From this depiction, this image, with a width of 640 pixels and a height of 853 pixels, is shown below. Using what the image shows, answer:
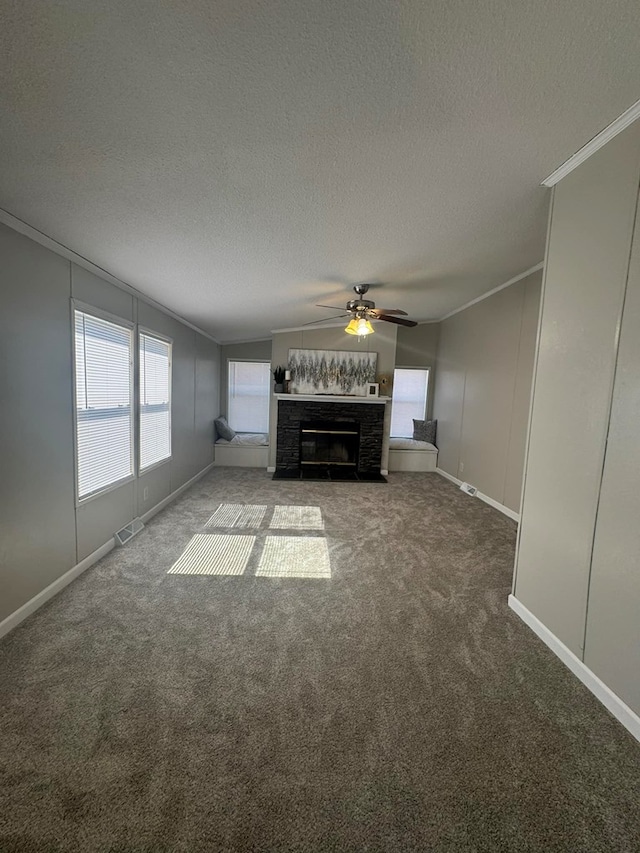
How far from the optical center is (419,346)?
676 centimetres

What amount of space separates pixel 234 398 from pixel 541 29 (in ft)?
21.1

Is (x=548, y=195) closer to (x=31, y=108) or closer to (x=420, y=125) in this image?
(x=420, y=125)

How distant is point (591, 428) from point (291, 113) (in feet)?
6.42

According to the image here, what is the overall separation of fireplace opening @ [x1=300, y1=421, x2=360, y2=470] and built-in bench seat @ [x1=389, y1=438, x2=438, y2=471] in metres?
0.75

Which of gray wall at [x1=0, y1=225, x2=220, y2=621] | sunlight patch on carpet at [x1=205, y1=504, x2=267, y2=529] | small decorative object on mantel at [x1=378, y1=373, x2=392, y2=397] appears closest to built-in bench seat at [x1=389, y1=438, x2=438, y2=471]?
small decorative object on mantel at [x1=378, y1=373, x2=392, y2=397]

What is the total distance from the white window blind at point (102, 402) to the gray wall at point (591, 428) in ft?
10.4

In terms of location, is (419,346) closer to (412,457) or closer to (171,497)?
(412,457)

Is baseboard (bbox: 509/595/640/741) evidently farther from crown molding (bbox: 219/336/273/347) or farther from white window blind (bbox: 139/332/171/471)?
crown molding (bbox: 219/336/273/347)

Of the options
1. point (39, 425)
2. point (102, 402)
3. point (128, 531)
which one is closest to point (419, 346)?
point (102, 402)

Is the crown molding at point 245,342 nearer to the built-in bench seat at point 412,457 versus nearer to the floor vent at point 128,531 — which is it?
the built-in bench seat at point 412,457

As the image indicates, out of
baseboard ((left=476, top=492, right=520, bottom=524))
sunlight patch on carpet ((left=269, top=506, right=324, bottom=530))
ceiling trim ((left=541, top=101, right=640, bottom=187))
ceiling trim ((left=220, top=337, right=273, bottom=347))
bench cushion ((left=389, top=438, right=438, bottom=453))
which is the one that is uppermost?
ceiling trim ((left=541, top=101, right=640, bottom=187))

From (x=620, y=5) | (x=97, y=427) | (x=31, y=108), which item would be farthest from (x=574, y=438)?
(x=97, y=427)

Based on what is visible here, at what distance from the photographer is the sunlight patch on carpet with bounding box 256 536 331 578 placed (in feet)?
8.92

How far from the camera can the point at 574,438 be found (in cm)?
185
